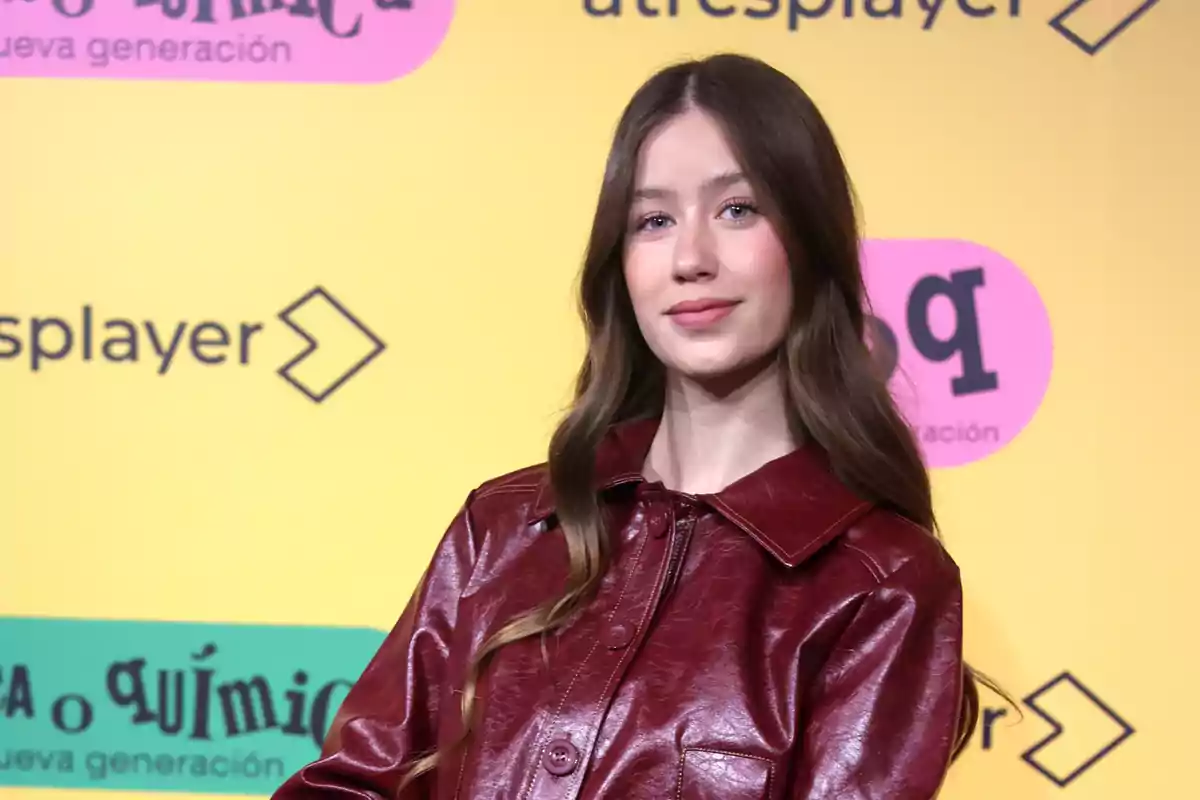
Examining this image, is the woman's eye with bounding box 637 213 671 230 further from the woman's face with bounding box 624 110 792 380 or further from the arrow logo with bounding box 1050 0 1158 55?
the arrow logo with bounding box 1050 0 1158 55

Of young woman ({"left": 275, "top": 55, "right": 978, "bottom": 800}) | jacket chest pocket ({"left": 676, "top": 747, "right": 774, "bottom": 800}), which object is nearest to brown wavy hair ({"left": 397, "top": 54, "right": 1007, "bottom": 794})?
young woman ({"left": 275, "top": 55, "right": 978, "bottom": 800})

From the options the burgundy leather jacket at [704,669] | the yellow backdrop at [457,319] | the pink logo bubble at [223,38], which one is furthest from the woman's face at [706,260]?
the pink logo bubble at [223,38]

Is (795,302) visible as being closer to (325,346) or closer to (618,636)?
(618,636)

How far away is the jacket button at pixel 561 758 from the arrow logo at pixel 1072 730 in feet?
2.21

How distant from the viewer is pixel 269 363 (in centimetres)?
141

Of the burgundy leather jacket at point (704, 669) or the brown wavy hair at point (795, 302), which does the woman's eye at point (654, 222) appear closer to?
the brown wavy hair at point (795, 302)

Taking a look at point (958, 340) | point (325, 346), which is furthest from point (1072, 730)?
point (325, 346)

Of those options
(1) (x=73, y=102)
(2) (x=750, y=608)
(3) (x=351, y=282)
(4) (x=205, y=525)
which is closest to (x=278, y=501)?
(4) (x=205, y=525)

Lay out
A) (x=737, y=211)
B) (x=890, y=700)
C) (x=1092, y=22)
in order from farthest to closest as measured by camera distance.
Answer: (x=1092, y=22) → (x=737, y=211) → (x=890, y=700)

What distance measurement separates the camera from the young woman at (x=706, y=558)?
0.88 m

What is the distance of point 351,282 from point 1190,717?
1063 millimetres

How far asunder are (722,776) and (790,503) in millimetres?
216

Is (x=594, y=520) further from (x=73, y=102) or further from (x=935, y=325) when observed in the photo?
(x=73, y=102)

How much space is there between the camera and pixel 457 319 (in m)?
1.39
